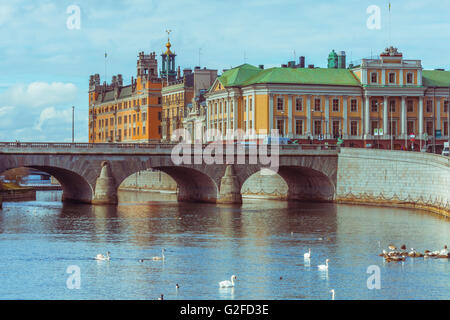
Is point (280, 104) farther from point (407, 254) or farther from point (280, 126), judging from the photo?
point (407, 254)

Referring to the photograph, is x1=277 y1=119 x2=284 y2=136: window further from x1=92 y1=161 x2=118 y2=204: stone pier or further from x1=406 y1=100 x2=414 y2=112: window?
x1=92 y1=161 x2=118 y2=204: stone pier

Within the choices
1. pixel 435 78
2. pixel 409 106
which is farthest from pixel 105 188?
pixel 435 78

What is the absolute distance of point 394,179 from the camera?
12138 centimetres

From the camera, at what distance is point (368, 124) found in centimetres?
16188

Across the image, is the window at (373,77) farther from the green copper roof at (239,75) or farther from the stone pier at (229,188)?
the stone pier at (229,188)

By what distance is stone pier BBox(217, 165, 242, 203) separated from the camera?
126062 millimetres

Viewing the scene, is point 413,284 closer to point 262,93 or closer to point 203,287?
point 203,287

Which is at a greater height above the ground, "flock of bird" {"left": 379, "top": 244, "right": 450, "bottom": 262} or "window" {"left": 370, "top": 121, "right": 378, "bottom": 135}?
"window" {"left": 370, "top": 121, "right": 378, "bottom": 135}

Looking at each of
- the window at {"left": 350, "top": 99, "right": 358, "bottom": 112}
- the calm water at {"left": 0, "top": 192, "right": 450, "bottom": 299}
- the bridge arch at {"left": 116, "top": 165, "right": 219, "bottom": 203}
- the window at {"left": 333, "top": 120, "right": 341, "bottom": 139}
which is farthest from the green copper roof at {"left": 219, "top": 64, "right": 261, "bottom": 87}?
the calm water at {"left": 0, "top": 192, "right": 450, "bottom": 299}

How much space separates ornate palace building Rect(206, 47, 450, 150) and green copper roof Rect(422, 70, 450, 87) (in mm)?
172

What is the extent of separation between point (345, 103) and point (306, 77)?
790 centimetres

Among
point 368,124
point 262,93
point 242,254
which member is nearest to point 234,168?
point 262,93

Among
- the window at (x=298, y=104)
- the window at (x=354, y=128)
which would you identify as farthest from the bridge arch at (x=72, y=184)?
the window at (x=354, y=128)

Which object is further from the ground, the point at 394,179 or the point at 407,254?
the point at 394,179
